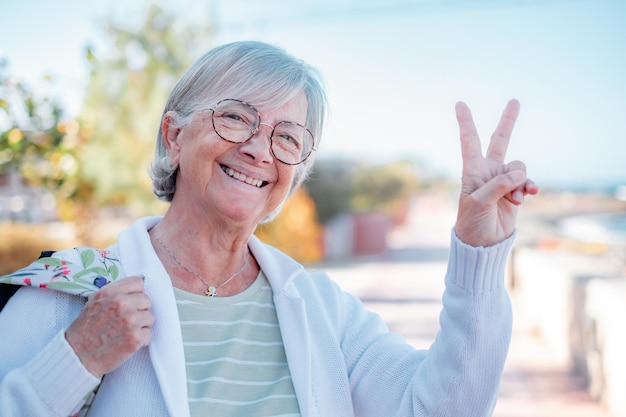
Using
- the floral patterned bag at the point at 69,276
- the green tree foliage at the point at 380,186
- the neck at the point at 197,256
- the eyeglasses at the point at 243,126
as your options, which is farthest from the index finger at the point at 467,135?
the green tree foliage at the point at 380,186

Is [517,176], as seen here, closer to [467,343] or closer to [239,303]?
[467,343]

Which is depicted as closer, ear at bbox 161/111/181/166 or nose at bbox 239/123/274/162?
nose at bbox 239/123/274/162

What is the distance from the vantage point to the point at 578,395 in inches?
199

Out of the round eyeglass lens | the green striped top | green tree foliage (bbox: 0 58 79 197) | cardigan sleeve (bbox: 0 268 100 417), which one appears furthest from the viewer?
green tree foliage (bbox: 0 58 79 197)

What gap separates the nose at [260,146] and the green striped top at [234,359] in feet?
1.36

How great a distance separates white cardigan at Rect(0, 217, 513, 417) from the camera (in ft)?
4.48

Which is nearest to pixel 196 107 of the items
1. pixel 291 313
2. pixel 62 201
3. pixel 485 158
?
pixel 291 313

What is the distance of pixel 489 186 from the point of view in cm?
144

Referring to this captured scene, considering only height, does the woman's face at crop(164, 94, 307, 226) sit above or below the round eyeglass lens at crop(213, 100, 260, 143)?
below

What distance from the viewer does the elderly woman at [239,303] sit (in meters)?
1.43

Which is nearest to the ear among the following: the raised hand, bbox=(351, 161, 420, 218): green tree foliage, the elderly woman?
the elderly woman

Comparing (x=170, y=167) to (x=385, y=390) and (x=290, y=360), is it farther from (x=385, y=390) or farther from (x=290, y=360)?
(x=385, y=390)

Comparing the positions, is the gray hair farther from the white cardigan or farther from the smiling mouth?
the white cardigan

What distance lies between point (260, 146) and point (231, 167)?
10cm
